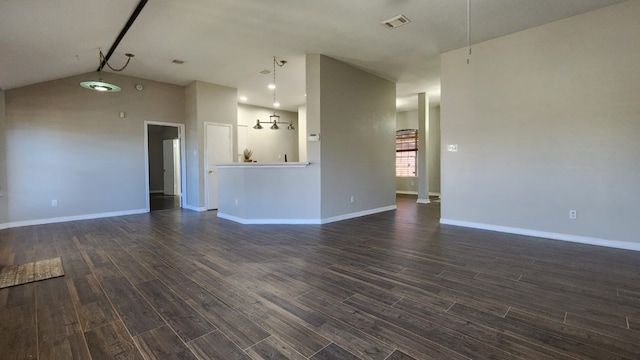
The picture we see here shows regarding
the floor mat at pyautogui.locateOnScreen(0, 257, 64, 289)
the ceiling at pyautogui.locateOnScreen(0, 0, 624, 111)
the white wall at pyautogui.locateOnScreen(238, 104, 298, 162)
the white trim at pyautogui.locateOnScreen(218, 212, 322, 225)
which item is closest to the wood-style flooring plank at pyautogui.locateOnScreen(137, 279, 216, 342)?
the floor mat at pyautogui.locateOnScreen(0, 257, 64, 289)

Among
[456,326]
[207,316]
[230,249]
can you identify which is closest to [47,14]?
[230,249]

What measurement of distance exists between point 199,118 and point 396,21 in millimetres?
4860

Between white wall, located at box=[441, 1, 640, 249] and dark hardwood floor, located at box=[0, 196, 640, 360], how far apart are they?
58 centimetres

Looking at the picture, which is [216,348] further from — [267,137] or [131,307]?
[267,137]

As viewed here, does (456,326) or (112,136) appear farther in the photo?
(112,136)

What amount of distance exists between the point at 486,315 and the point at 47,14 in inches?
202

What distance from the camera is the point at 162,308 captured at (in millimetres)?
2164

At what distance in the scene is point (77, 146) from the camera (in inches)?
226

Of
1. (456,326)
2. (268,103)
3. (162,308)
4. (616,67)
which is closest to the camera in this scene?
(456,326)

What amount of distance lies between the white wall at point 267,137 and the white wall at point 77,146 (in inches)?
103

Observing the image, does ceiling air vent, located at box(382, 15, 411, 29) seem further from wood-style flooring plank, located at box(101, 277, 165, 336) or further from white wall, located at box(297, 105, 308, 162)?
white wall, located at box(297, 105, 308, 162)

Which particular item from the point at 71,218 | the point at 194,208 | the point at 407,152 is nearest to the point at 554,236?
the point at 407,152

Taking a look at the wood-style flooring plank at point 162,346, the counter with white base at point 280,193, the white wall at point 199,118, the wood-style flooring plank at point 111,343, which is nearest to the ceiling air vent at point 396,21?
the counter with white base at point 280,193

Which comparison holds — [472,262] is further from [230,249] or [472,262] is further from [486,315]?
[230,249]
